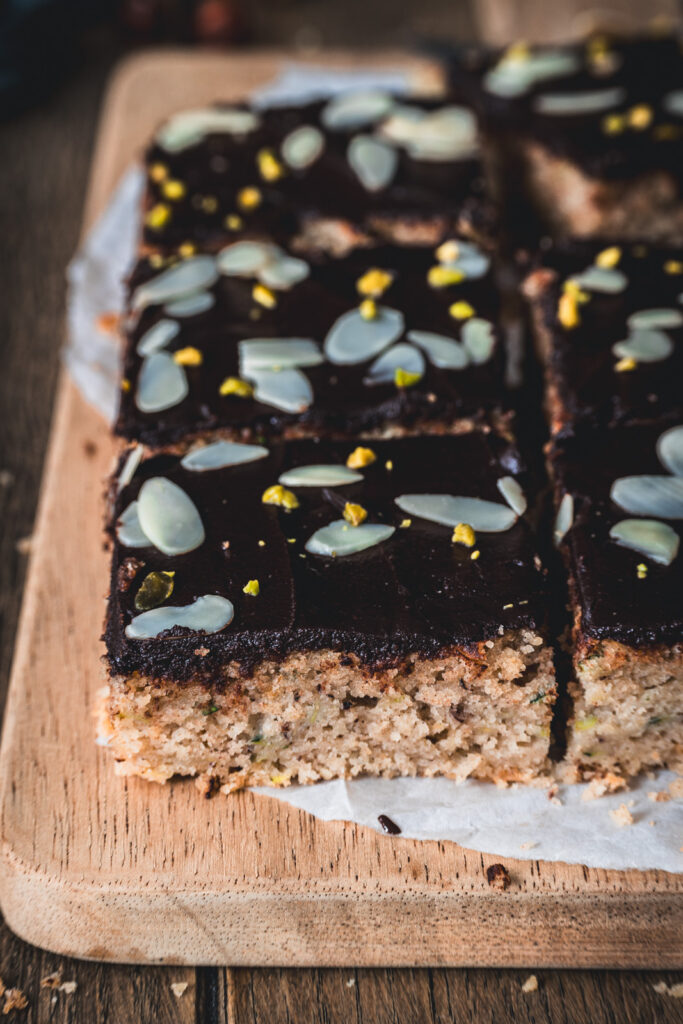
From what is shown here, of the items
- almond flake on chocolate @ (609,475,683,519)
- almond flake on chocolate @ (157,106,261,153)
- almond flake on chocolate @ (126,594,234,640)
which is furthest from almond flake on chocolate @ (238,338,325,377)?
almond flake on chocolate @ (157,106,261,153)

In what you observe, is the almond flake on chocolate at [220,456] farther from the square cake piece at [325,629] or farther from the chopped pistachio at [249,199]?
the chopped pistachio at [249,199]

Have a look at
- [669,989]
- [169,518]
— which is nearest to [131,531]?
[169,518]

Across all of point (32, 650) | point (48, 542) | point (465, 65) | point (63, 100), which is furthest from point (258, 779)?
point (63, 100)

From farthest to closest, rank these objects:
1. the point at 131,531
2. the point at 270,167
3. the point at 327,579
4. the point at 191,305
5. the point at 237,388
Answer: the point at 270,167 → the point at 191,305 → the point at 237,388 → the point at 131,531 → the point at 327,579

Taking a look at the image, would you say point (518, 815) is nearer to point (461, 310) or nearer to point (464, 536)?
point (464, 536)

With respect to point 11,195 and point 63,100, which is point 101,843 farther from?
point 63,100

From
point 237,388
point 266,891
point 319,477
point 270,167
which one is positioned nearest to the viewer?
point 266,891

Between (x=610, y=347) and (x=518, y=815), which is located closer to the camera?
(x=518, y=815)
